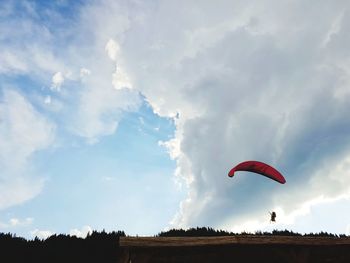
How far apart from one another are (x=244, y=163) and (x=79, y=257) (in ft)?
30.0

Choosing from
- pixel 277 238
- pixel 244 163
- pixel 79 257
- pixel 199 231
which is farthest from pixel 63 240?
pixel 277 238

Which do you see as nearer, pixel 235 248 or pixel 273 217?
pixel 235 248

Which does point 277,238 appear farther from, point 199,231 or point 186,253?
point 199,231

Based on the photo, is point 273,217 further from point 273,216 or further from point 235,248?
point 235,248

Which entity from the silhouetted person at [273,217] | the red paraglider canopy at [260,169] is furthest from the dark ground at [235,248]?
the red paraglider canopy at [260,169]

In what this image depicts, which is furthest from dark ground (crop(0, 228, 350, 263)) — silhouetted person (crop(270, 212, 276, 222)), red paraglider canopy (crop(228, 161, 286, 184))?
red paraglider canopy (crop(228, 161, 286, 184))

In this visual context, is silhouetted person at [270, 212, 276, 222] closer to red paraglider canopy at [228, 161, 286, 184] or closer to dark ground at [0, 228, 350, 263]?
red paraglider canopy at [228, 161, 286, 184]

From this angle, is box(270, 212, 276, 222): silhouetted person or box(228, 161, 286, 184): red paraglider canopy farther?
box(228, 161, 286, 184): red paraglider canopy

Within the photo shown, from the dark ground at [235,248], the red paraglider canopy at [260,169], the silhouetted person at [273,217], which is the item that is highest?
the red paraglider canopy at [260,169]

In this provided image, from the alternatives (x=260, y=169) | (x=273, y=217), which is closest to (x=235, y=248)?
(x=273, y=217)

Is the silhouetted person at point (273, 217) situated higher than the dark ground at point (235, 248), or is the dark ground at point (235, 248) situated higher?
the silhouetted person at point (273, 217)

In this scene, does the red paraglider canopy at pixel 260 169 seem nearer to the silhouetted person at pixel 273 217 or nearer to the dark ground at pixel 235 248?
the silhouetted person at pixel 273 217

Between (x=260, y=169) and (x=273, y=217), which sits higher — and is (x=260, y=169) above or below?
above

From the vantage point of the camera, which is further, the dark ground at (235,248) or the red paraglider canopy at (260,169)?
the red paraglider canopy at (260,169)
